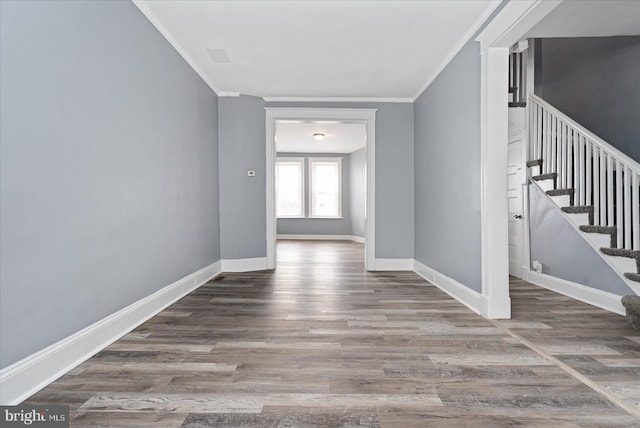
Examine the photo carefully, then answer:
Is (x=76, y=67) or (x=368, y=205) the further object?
(x=368, y=205)

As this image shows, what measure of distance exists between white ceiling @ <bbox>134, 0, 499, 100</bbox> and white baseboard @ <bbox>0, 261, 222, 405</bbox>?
244 centimetres

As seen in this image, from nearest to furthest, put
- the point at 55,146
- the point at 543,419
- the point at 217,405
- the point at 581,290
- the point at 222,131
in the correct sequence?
the point at 543,419, the point at 217,405, the point at 55,146, the point at 581,290, the point at 222,131

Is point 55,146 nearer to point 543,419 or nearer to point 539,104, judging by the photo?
point 543,419

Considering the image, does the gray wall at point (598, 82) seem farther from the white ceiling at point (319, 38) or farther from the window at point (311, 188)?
the window at point (311, 188)

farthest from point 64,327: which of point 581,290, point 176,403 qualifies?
point 581,290

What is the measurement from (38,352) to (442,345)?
2.34 m

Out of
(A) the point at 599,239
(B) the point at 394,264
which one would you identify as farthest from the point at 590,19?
(B) the point at 394,264

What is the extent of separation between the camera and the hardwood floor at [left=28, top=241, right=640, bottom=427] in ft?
5.11

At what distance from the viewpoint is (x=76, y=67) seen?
2.08 metres

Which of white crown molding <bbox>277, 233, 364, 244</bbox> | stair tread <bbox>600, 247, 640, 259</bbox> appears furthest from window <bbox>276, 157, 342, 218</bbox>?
stair tread <bbox>600, 247, 640, 259</bbox>

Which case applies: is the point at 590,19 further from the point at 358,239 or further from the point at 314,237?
the point at 314,237

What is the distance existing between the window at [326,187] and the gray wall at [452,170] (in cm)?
573

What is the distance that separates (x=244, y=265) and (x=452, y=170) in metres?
3.17

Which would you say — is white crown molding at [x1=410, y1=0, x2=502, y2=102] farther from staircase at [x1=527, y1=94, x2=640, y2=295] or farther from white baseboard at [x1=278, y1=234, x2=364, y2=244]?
white baseboard at [x1=278, y1=234, x2=364, y2=244]
